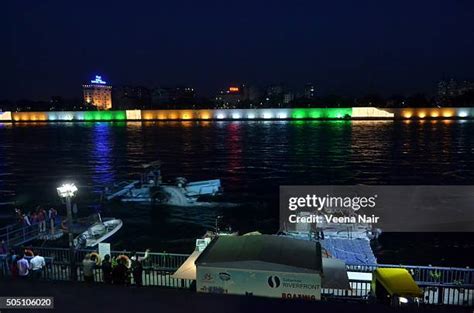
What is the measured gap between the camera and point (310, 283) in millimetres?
8547

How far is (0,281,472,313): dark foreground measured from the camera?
331 centimetres

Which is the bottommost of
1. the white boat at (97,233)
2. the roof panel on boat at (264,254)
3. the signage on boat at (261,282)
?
the white boat at (97,233)

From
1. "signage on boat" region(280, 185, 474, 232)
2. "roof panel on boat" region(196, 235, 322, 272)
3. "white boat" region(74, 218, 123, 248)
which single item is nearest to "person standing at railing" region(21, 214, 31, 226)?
"white boat" region(74, 218, 123, 248)

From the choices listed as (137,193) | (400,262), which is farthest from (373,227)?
(137,193)

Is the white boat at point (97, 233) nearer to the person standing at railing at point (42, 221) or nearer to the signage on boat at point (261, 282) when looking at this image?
the person standing at railing at point (42, 221)

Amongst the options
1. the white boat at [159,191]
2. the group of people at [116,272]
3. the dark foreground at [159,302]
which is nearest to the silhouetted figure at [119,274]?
the group of people at [116,272]

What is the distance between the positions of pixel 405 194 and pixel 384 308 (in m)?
29.5

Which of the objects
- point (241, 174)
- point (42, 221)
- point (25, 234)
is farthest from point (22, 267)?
point (241, 174)

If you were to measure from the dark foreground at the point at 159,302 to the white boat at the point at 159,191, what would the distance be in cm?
2912

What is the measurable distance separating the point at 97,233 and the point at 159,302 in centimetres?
2176

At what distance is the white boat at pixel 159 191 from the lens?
3288cm

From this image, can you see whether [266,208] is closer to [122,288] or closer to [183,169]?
[183,169]

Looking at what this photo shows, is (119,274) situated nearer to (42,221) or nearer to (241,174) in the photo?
(42,221)

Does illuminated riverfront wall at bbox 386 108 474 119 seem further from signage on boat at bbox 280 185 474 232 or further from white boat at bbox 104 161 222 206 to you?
white boat at bbox 104 161 222 206
